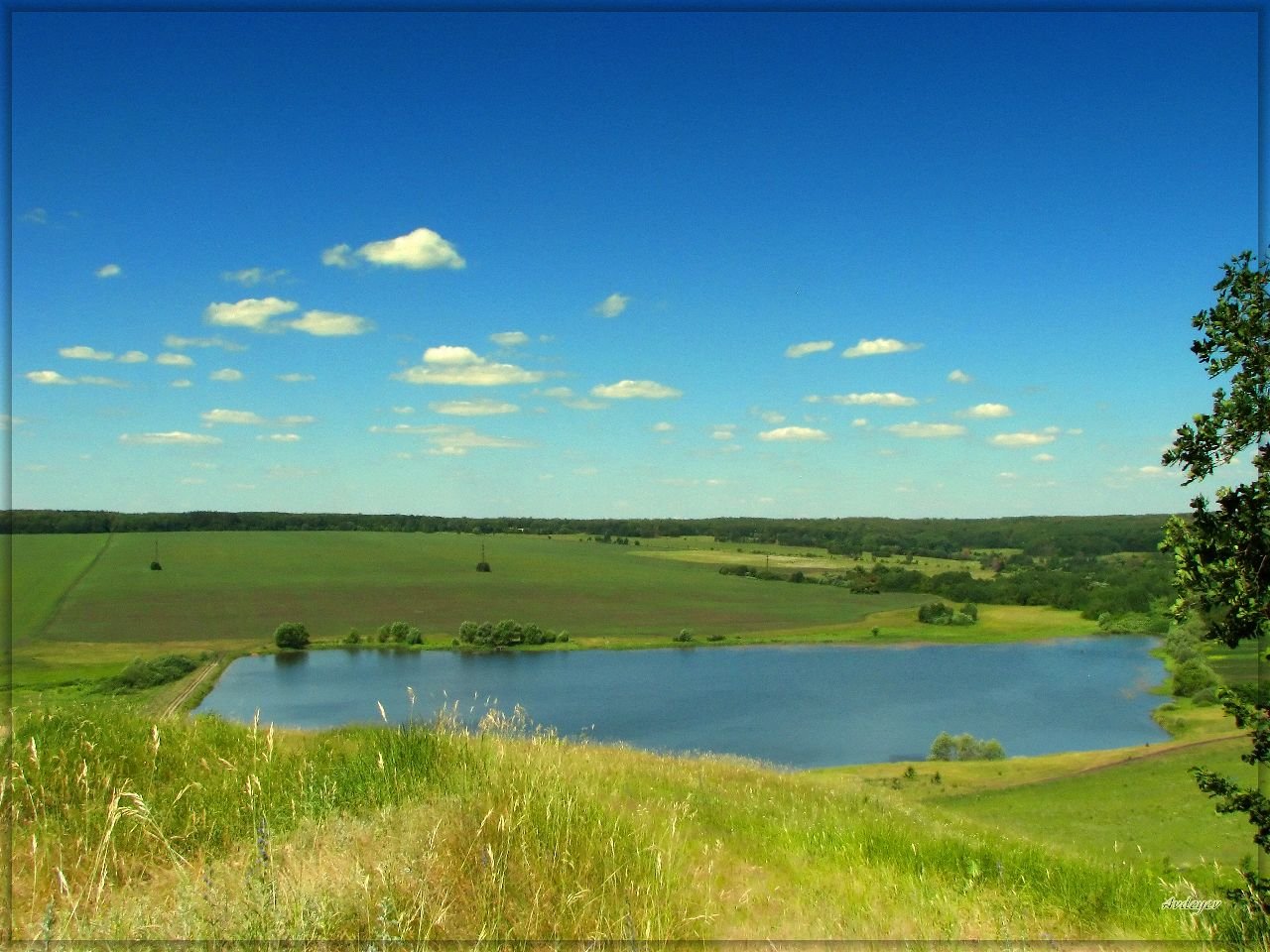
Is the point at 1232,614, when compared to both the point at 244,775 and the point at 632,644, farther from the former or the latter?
the point at 632,644

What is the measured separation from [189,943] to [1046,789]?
4475 centimetres

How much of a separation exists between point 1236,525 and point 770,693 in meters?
78.5

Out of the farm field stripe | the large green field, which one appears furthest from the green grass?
the farm field stripe

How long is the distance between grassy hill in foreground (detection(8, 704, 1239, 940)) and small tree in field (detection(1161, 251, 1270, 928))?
3.28 ft

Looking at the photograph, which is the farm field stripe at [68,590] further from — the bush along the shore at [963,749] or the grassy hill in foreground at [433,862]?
the grassy hill in foreground at [433,862]

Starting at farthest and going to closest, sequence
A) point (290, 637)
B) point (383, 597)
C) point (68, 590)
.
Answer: point (383, 597)
point (290, 637)
point (68, 590)

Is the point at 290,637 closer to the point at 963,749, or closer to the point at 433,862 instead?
the point at 963,749

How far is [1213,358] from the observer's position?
17.7 feet

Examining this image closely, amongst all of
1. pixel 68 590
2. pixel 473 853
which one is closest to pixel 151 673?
pixel 68 590

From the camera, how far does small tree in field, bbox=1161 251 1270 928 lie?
5004mm

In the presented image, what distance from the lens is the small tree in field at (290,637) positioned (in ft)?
289

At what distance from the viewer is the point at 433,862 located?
15.0 ft

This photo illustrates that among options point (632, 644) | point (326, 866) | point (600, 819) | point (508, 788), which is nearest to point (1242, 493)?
point (600, 819)

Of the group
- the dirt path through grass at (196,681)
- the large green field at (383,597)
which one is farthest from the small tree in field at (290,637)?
the dirt path through grass at (196,681)
